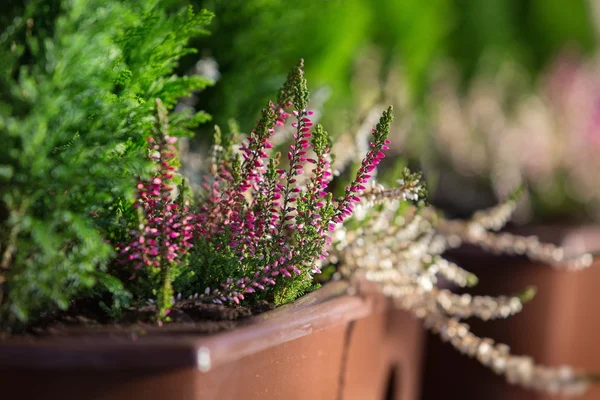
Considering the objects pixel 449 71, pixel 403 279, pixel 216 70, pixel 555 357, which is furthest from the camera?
pixel 449 71

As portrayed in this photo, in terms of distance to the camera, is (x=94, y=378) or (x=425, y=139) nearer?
(x=94, y=378)

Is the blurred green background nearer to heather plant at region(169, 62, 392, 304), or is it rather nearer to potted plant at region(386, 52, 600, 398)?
→ potted plant at region(386, 52, 600, 398)

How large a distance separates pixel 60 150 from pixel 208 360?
17 centimetres

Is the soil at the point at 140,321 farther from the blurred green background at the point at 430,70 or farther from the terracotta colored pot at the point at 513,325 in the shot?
the terracotta colored pot at the point at 513,325

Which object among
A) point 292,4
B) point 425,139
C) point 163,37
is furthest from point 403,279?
point 425,139

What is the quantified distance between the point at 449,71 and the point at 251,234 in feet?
5.60

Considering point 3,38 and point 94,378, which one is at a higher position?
point 3,38

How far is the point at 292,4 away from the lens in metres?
0.91

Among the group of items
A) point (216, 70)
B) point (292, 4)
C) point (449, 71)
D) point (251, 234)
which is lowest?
point (251, 234)

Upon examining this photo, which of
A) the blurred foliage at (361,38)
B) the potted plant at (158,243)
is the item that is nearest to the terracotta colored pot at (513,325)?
the blurred foliage at (361,38)

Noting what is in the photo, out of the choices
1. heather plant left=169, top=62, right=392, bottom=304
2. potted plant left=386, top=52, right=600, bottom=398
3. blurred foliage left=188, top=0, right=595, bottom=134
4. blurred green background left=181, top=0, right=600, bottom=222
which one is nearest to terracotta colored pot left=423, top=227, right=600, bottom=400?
potted plant left=386, top=52, right=600, bottom=398

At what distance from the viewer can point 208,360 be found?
40 centimetres

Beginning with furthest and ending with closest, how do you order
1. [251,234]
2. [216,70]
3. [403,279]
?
[216,70], [403,279], [251,234]

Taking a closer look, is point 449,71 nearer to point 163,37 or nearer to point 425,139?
point 425,139
